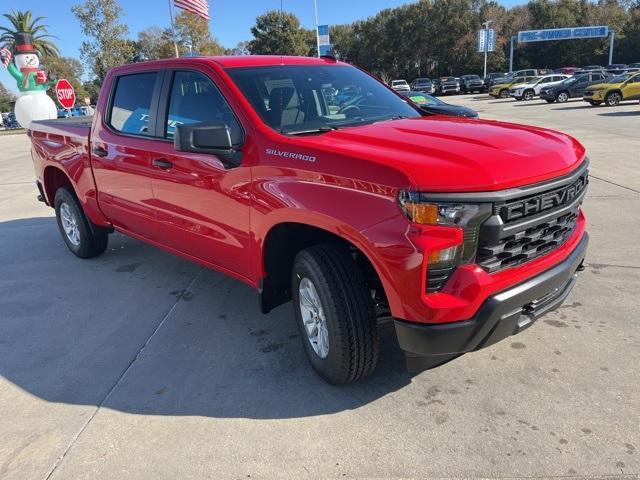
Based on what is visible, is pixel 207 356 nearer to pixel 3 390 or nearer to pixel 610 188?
pixel 3 390

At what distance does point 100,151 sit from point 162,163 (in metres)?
1.16

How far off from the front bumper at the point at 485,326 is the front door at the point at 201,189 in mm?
1281

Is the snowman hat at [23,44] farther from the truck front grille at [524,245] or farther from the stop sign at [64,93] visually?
the truck front grille at [524,245]

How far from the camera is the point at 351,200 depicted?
8.26ft

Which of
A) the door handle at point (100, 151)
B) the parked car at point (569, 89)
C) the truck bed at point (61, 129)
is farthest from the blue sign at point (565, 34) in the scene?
the door handle at point (100, 151)

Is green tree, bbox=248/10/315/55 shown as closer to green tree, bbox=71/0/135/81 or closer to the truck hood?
green tree, bbox=71/0/135/81

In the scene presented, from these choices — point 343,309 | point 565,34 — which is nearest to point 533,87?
point 565,34

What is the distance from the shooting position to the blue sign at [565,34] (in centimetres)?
5447

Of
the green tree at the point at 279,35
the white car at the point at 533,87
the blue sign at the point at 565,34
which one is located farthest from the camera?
the green tree at the point at 279,35

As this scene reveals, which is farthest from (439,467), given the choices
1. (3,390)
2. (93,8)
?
(93,8)

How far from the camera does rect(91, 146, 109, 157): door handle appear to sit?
454cm

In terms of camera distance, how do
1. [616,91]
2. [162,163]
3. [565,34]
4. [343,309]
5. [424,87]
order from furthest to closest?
[565,34] → [424,87] → [616,91] → [162,163] → [343,309]

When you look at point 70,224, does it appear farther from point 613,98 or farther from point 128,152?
point 613,98

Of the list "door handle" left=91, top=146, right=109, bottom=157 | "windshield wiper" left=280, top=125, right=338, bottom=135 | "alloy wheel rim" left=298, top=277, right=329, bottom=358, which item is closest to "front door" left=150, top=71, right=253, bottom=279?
"windshield wiper" left=280, top=125, right=338, bottom=135
